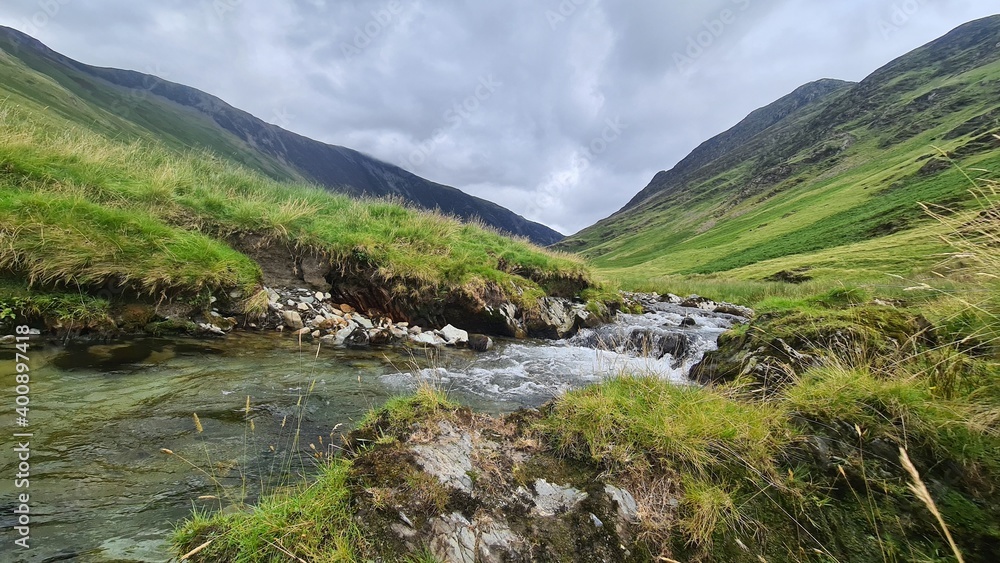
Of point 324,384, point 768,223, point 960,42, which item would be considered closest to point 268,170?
point 768,223

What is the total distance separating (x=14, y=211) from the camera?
7762 millimetres

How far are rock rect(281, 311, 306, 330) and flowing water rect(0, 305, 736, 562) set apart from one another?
846 millimetres

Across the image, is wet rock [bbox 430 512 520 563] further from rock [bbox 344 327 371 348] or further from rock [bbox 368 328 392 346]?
rock [bbox 368 328 392 346]

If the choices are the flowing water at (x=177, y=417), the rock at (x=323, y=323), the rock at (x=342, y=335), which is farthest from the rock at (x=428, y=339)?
the rock at (x=323, y=323)

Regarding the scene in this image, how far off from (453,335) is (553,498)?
356 inches

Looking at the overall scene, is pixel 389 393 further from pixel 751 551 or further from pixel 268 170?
pixel 268 170

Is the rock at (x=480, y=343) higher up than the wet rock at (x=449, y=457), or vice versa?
the wet rock at (x=449, y=457)

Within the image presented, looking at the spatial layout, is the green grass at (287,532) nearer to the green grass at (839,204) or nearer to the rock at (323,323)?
the green grass at (839,204)

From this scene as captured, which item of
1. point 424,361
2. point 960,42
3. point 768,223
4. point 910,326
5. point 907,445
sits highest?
point 960,42

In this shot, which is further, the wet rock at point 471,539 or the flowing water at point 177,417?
the flowing water at point 177,417

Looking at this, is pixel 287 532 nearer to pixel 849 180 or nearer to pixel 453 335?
pixel 453 335

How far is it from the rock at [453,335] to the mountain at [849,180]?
601 inches

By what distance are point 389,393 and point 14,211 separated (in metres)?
8.45

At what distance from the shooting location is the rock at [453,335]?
11.8 metres
